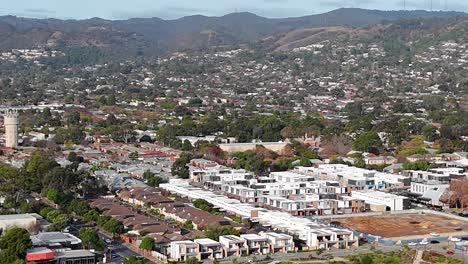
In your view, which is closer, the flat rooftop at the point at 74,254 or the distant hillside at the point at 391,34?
the flat rooftop at the point at 74,254

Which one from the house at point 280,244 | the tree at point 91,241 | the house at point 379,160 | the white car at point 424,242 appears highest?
the tree at point 91,241

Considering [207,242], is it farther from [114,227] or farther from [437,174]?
[437,174]

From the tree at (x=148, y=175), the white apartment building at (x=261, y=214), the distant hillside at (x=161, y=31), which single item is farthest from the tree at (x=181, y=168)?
the distant hillside at (x=161, y=31)

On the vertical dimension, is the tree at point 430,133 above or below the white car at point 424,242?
below

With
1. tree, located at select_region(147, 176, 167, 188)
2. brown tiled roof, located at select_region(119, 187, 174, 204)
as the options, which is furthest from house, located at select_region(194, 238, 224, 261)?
tree, located at select_region(147, 176, 167, 188)

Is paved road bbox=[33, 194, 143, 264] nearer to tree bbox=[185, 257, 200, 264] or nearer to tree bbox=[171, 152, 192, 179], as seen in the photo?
tree bbox=[185, 257, 200, 264]

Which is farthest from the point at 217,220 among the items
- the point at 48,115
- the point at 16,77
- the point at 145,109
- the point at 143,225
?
the point at 16,77

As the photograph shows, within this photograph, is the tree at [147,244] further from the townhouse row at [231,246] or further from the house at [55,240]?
the house at [55,240]
